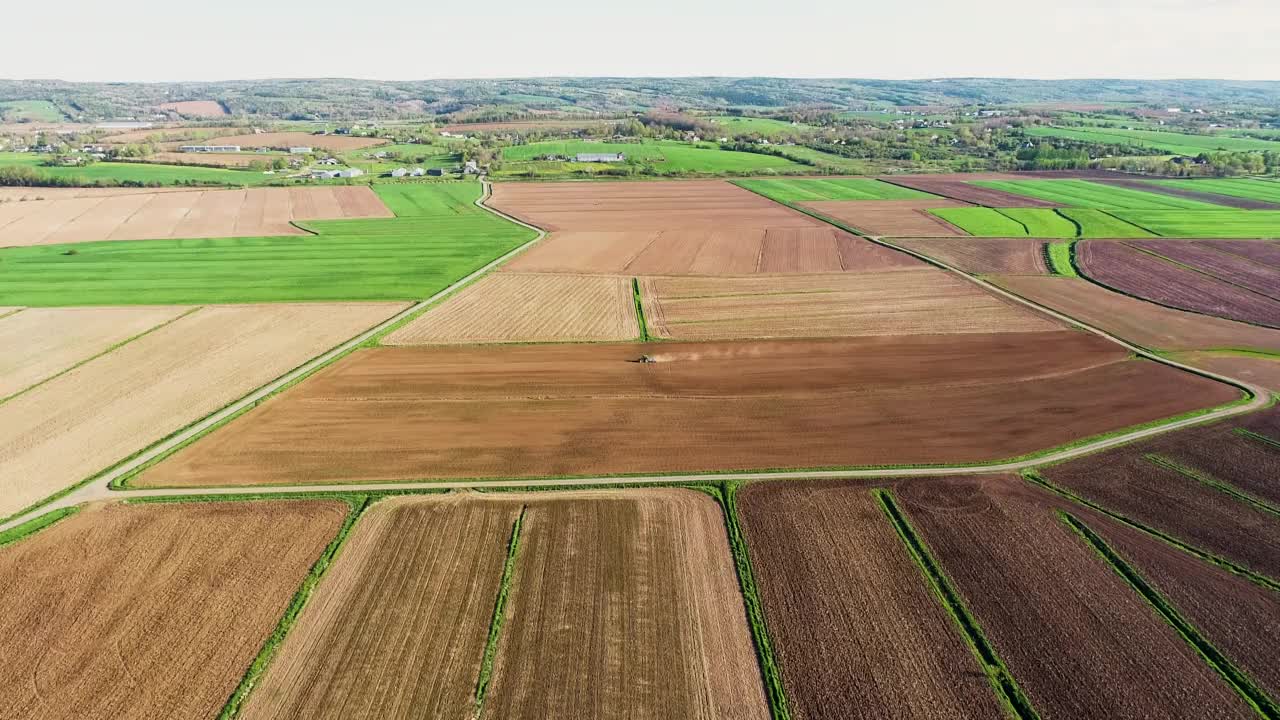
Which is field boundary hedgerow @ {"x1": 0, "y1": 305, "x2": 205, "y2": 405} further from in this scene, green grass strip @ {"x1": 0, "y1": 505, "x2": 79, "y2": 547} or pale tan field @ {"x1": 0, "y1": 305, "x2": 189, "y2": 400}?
green grass strip @ {"x1": 0, "y1": 505, "x2": 79, "y2": 547}

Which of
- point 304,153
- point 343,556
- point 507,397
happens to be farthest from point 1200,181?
point 304,153

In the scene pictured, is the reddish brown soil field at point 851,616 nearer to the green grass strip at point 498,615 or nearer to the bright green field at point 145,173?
the green grass strip at point 498,615

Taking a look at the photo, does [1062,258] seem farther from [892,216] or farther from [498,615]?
[498,615]

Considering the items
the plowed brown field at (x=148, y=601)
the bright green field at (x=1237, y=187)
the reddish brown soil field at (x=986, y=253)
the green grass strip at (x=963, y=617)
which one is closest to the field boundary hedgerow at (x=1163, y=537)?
the green grass strip at (x=963, y=617)

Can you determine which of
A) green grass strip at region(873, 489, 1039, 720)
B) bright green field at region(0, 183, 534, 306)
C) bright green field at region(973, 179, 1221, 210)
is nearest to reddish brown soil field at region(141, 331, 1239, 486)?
green grass strip at region(873, 489, 1039, 720)

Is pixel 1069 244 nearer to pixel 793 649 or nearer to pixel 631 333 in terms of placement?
pixel 631 333
